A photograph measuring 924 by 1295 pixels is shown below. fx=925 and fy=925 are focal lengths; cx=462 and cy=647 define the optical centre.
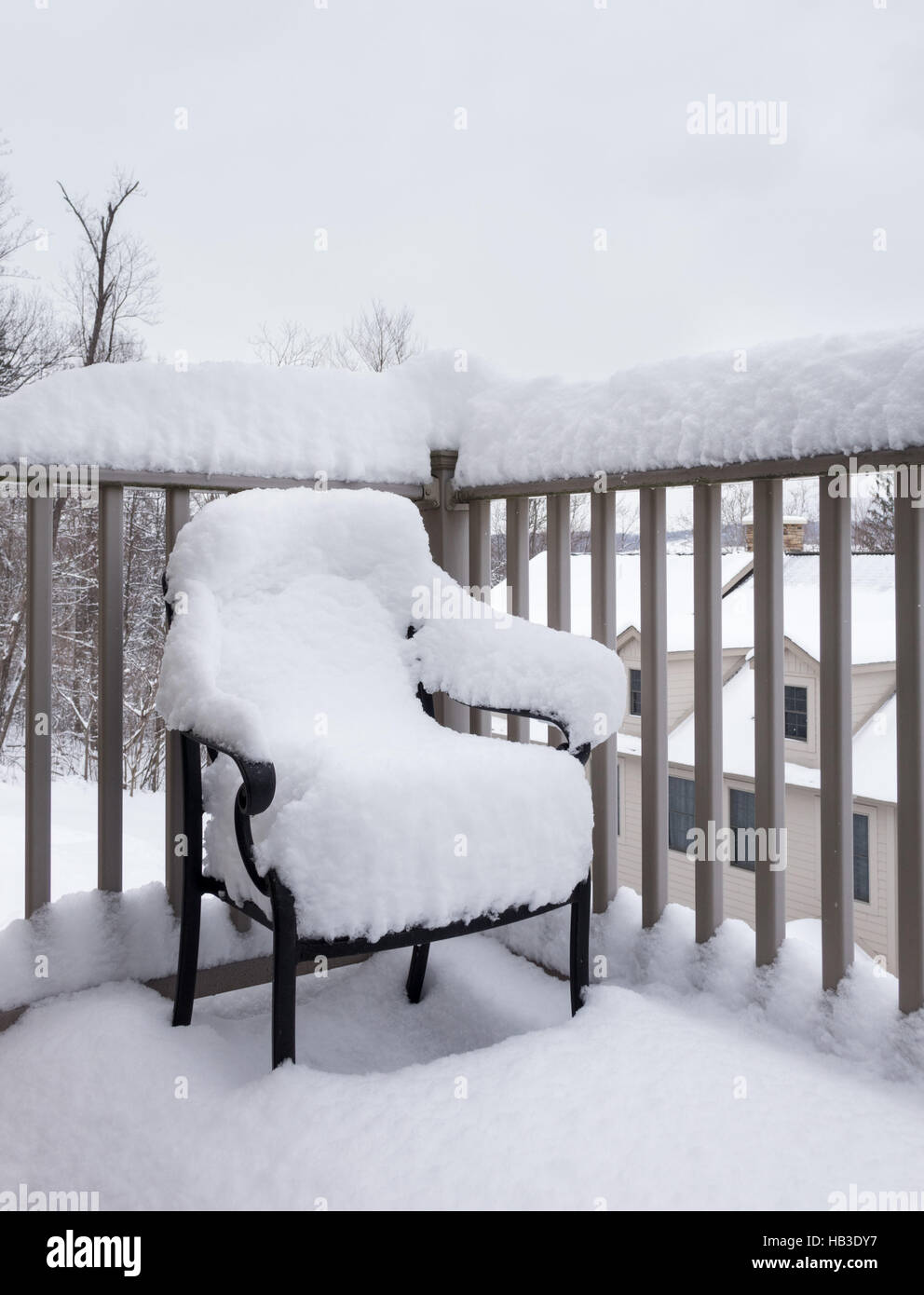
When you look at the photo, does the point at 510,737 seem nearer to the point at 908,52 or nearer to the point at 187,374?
the point at 187,374

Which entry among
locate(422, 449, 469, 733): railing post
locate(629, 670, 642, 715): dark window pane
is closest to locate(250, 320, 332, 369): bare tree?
locate(629, 670, 642, 715): dark window pane

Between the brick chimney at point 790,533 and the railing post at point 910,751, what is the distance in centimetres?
19

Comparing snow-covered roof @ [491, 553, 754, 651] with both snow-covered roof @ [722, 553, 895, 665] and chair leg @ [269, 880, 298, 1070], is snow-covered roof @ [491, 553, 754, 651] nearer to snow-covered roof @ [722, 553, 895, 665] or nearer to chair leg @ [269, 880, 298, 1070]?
snow-covered roof @ [722, 553, 895, 665]

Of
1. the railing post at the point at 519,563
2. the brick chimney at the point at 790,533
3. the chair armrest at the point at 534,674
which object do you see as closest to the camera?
the chair armrest at the point at 534,674

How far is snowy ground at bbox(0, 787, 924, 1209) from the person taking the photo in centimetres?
96

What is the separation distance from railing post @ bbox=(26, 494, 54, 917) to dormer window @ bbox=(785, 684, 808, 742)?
1222 millimetres

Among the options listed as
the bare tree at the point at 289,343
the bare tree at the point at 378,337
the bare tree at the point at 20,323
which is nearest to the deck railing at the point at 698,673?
the bare tree at the point at 20,323

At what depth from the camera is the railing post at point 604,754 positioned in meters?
1.71

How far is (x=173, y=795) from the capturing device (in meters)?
1.71

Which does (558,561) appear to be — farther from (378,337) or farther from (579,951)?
(378,337)

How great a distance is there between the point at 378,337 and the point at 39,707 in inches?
373

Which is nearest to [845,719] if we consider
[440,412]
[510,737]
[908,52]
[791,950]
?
[791,950]

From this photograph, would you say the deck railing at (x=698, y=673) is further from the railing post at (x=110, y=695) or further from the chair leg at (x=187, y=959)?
the chair leg at (x=187, y=959)

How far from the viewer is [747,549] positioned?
161cm
